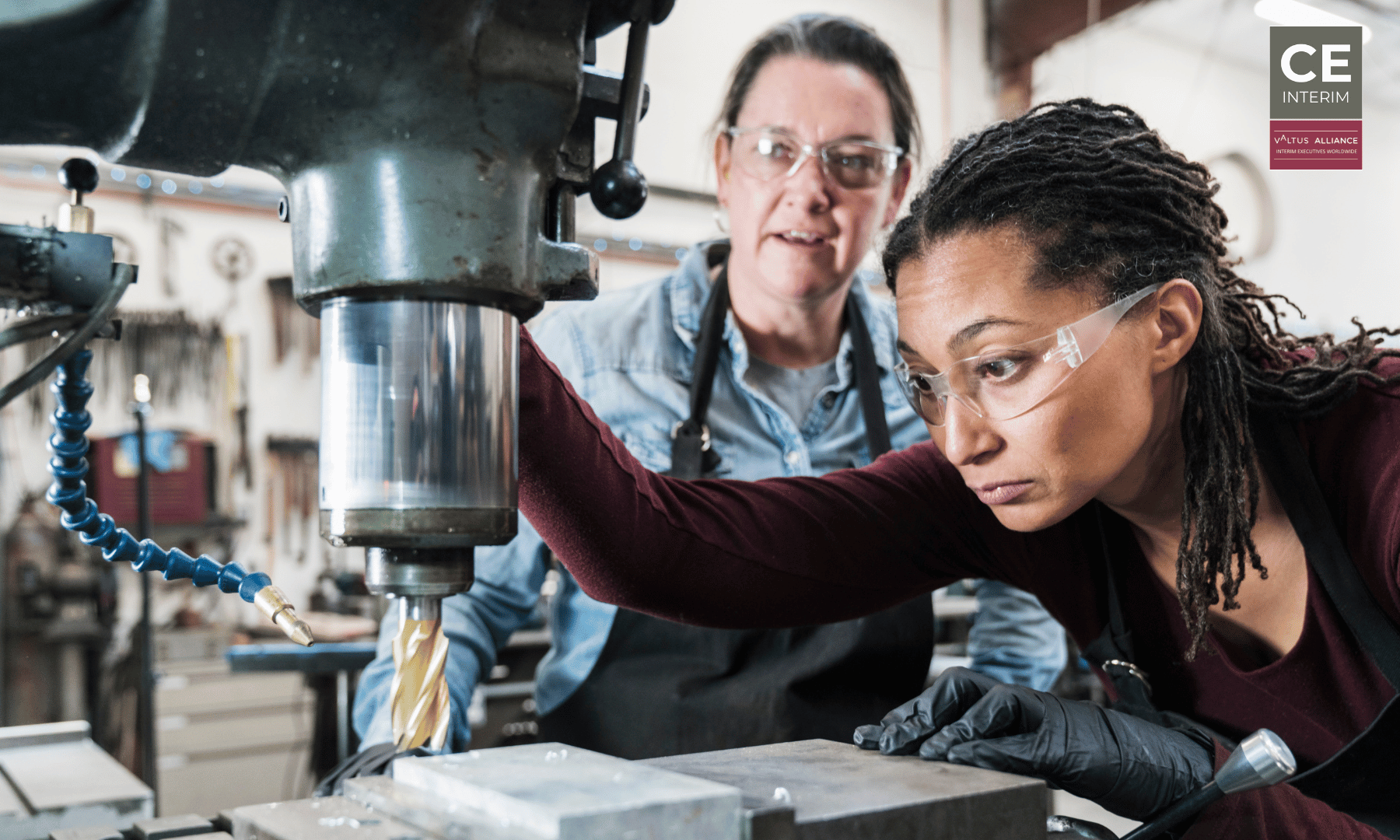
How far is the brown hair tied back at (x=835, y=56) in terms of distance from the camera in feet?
4.98

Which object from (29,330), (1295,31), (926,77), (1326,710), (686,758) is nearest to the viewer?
(29,330)

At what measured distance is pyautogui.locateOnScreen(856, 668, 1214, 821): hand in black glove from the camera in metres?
0.76

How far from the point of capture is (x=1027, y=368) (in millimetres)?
962

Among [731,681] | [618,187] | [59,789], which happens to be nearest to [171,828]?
[59,789]

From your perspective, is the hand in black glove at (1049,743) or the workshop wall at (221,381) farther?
the workshop wall at (221,381)

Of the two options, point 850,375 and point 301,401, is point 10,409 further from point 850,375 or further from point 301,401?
point 850,375

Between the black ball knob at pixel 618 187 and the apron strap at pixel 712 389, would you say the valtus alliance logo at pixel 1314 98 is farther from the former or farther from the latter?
the black ball knob at pixel 618 187

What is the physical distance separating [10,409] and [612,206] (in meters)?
4.05

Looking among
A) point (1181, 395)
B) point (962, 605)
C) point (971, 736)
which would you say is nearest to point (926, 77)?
point (962, 605)

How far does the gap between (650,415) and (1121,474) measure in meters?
0.65

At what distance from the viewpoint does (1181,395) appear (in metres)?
1.06

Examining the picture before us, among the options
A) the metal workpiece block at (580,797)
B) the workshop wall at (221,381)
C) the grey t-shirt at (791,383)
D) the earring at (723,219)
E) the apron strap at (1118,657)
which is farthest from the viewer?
the workshop wall at (221,381)

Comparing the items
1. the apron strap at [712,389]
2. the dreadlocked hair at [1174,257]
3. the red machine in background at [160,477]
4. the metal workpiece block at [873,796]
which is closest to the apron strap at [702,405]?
the apron strap at [712,389]

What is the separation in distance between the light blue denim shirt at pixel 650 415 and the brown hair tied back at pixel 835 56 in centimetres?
24
